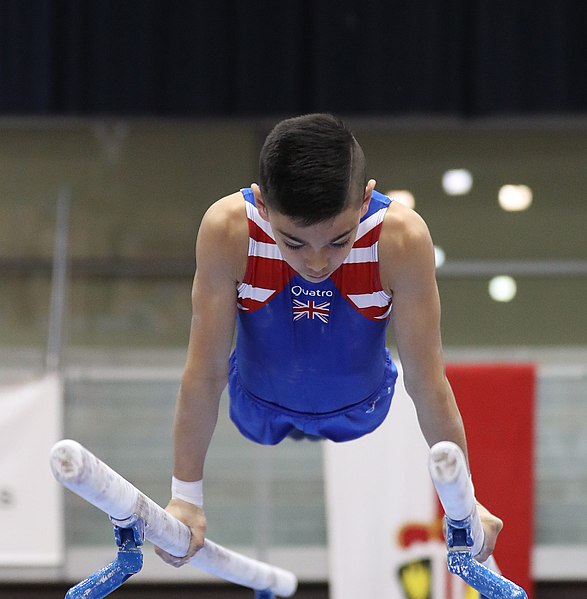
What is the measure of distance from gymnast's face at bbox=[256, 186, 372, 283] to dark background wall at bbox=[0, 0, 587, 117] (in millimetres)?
3438

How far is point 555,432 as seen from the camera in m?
5.27

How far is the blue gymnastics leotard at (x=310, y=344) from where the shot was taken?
7.18 feet

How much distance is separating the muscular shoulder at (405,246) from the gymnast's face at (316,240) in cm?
16

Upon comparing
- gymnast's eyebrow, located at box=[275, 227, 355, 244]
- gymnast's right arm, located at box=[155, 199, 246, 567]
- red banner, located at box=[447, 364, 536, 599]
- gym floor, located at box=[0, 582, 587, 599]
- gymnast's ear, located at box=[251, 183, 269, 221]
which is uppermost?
gymnast's ear, located at box=[251, 183, 269, 221]

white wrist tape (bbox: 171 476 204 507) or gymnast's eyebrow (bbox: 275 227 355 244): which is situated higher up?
gymnast's eyebrow (bbox: 275 227 355 244)

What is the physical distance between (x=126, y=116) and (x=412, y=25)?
1534 millimetres

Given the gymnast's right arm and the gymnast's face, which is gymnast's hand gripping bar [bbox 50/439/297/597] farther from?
the gymnast's face

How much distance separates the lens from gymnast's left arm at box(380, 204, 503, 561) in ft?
7.06

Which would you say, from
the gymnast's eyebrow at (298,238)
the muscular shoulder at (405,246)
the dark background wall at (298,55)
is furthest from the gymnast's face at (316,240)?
the dark background wall at (298,55)

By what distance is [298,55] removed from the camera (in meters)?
5.30

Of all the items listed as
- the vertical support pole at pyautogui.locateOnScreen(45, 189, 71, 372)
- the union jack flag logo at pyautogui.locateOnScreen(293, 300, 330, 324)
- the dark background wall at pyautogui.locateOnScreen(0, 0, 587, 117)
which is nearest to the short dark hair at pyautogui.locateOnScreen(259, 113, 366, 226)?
the union jack flag logo at pyautogui.locateOnScreen(293, 300, 330, 324)

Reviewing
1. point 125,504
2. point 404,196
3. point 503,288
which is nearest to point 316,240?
point 125,504

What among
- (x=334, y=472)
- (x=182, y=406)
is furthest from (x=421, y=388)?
(x=334, y=472)

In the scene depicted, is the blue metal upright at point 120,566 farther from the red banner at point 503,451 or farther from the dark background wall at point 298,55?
the dark background wall at point 298,55
